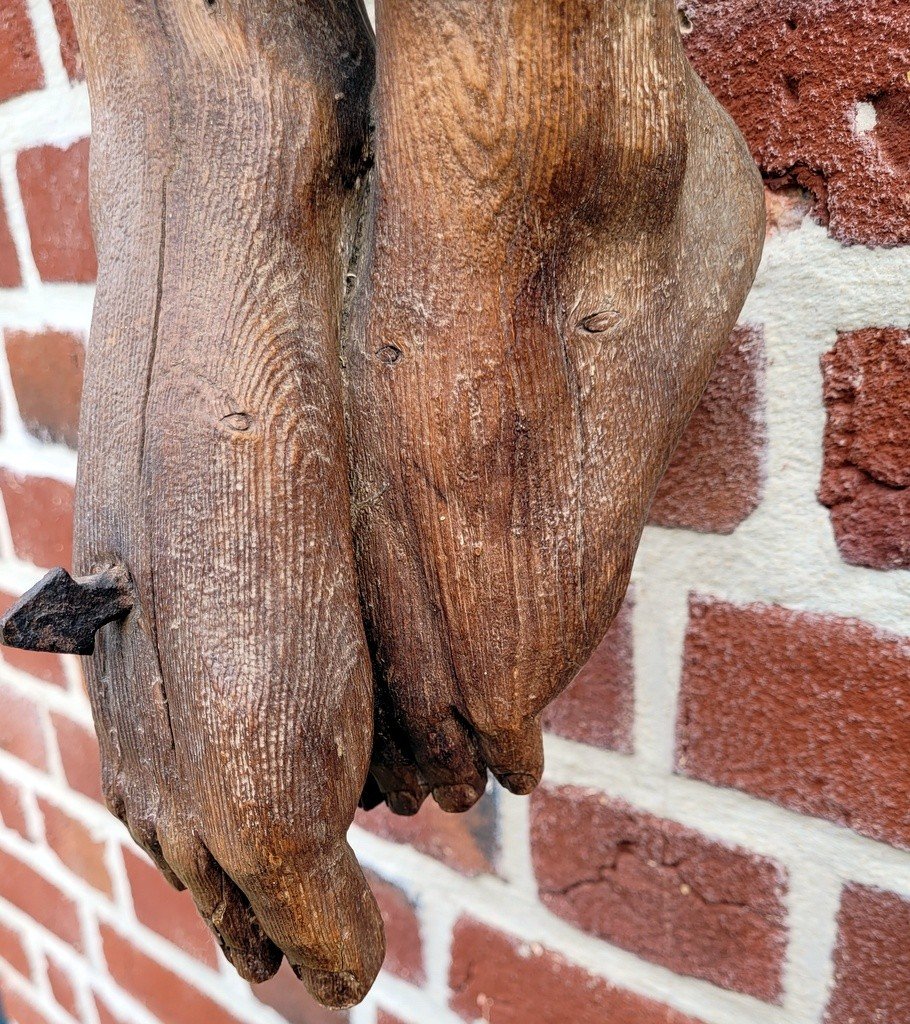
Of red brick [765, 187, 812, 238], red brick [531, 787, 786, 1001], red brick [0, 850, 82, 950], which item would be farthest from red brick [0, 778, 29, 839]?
red brick [765, 187, 812, 238]

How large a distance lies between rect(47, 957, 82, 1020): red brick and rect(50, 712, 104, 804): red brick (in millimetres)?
218

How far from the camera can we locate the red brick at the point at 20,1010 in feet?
2.79

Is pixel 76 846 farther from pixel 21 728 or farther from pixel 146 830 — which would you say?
pixel 146 830

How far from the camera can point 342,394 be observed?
0.23 meters

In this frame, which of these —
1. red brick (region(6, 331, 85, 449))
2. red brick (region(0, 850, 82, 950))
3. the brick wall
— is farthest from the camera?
red brick (region(0, 850, 82, 950))

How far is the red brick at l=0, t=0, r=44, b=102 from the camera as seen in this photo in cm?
52

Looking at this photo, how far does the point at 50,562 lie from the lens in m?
0.62

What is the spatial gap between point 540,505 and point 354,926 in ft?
0.36

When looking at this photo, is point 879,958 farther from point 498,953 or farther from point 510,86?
point 510,86

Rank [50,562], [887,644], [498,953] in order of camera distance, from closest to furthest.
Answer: [887,644] → [498,953] → [50,562]

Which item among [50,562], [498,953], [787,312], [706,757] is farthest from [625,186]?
[50,562]

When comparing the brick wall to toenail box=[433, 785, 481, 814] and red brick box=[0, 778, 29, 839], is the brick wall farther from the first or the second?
red brick box=[0, 778, 29, 839]

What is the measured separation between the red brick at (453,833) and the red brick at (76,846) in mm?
290

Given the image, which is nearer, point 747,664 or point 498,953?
point 747,664
